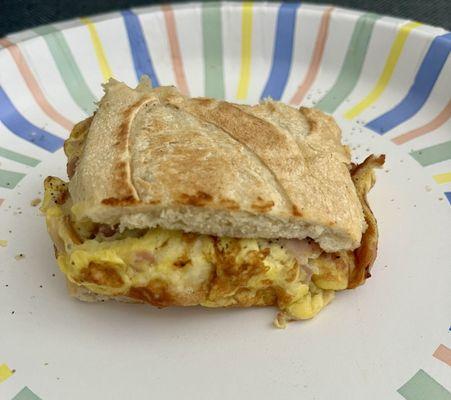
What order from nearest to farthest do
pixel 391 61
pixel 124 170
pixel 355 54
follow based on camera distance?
pixel 124 170 → pixel 391 61 → pixel 355 54

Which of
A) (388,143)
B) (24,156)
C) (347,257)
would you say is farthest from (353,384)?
(24,156)

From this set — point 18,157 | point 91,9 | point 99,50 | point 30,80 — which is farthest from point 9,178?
point 91,9

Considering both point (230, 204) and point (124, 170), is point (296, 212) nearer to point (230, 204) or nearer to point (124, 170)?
point (230, 204)

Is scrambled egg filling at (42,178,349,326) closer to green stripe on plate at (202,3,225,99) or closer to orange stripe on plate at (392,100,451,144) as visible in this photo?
orange stripe on plate at (392,100,451,144)

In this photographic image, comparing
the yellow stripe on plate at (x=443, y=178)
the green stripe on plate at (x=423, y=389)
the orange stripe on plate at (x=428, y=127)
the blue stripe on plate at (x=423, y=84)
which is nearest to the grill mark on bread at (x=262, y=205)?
the green stripe on plate at (x=423, y=389)

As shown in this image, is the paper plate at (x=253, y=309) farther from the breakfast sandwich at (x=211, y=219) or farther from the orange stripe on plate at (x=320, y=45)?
the breakfast sandwich at (x=211, y=219)

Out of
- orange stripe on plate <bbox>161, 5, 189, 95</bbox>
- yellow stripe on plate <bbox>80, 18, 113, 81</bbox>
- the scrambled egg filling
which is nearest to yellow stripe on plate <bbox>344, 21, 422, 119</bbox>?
orange stripe on plate <bbox>161, 5, 189, 95</bbox>

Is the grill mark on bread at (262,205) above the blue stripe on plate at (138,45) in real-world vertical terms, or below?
below
